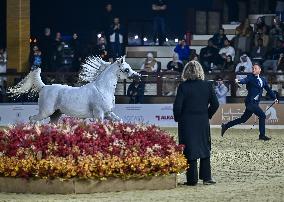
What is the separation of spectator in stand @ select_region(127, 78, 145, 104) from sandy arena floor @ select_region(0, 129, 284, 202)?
891 cm

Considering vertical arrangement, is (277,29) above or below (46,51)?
above

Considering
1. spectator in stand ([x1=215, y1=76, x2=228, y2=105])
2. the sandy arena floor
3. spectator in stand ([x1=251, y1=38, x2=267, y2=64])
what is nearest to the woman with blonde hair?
the sandy arena floor

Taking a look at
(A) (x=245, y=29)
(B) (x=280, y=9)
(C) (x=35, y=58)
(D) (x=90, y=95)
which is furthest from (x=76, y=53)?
(D) (x=90, y=95)

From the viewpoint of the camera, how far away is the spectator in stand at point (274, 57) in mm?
30719

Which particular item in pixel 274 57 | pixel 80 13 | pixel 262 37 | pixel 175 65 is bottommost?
pixel 175 65

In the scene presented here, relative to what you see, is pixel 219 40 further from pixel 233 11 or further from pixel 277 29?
pixel 233 11

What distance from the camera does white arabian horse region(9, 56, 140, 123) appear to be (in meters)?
20.2

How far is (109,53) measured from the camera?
3250 centimetres

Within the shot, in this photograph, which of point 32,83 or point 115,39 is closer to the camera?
point 32,83

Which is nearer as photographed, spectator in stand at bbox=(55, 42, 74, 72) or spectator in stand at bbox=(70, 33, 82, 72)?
spectator in stand at bbox=(70, 33, 82, 72)

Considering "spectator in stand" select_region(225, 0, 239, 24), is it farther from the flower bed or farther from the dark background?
the flower bed

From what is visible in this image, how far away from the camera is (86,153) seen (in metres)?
12.5

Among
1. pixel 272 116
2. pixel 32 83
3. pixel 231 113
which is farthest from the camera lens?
pixel 231 113

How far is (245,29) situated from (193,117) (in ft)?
64.6
